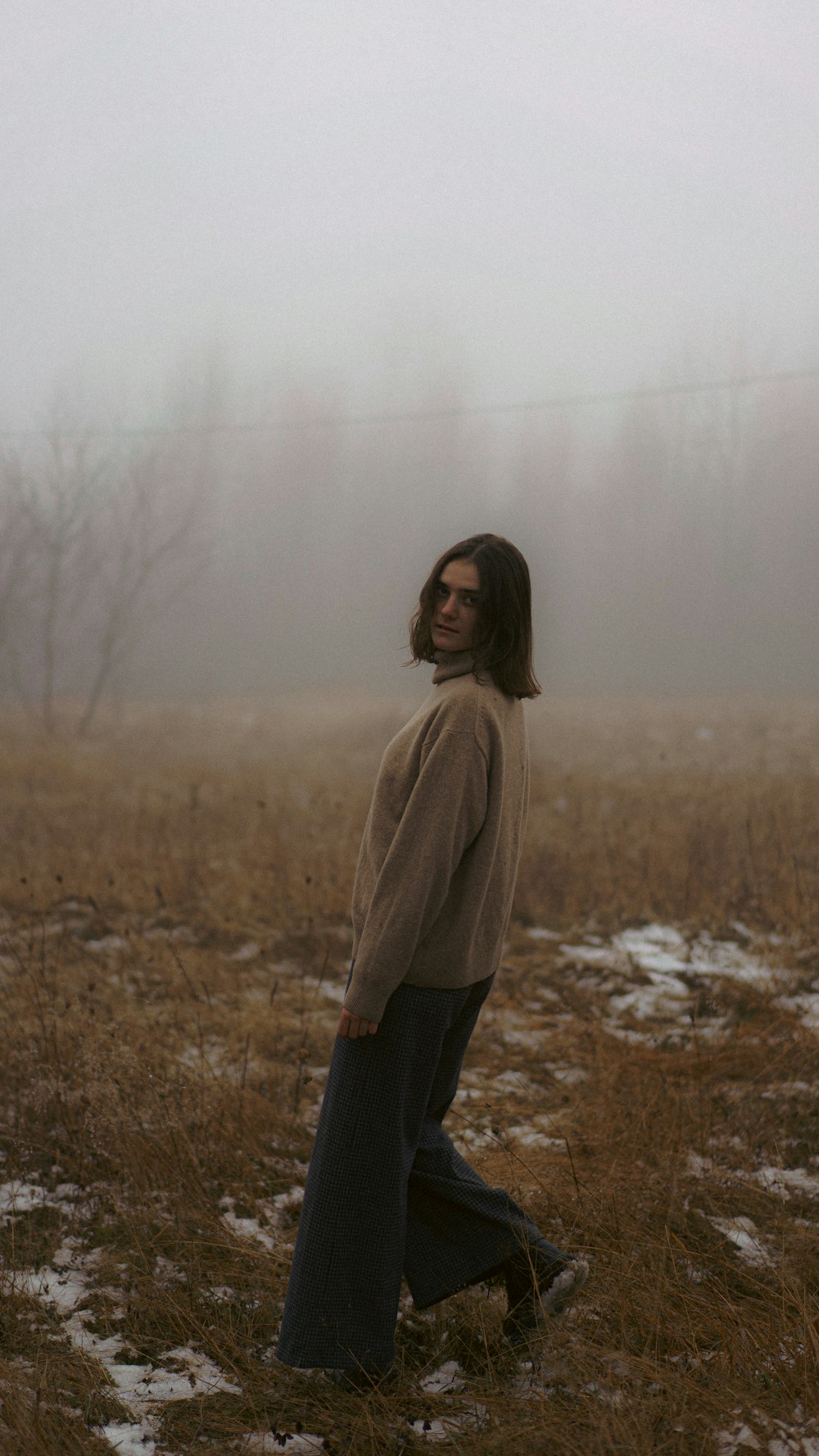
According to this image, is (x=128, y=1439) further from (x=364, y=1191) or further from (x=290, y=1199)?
(x=290, y=1199)

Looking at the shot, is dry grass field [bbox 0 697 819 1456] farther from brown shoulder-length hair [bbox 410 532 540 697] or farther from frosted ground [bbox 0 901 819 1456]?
brown shoulder-length hair [bbox 410 532 540 697]

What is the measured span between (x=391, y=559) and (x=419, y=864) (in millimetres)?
42414

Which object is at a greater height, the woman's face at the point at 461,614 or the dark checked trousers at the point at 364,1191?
the woman's face at the point at 461,614

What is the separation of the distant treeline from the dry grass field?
64.6ft

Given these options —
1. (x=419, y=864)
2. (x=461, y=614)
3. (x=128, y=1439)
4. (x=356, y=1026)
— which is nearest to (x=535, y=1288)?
(x=356, y=1026)

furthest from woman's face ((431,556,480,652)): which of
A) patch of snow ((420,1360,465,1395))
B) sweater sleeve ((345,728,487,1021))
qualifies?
patch of snow ((420,1360,465,1395))

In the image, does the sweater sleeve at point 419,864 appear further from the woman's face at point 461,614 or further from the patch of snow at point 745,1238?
the patch of snow at point 745,1238

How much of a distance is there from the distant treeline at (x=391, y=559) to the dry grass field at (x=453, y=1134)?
19682mm

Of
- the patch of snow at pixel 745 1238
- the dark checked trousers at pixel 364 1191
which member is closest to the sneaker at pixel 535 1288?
the dark checked trousers at pixel 364 1191

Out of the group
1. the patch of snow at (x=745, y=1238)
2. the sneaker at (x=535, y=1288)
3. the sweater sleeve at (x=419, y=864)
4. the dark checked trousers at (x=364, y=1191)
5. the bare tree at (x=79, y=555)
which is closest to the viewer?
the sweater sleeve at (x=419, y=864)

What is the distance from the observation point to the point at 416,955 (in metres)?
1.94

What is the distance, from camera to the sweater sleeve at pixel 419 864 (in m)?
1.85

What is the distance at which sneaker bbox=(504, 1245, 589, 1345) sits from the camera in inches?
83.8

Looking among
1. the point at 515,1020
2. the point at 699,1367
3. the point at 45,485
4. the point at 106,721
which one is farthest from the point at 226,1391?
the point at 45,485
